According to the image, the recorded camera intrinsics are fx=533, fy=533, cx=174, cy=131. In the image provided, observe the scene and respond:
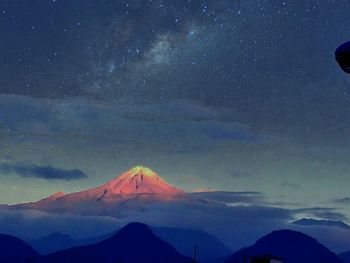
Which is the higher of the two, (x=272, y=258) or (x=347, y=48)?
(x=347, y=48)

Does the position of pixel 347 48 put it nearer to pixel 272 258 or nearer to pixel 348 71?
pixel 348 71

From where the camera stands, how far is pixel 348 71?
75.8ft

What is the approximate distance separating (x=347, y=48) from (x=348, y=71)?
1451 millimetres

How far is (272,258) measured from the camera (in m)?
58.2

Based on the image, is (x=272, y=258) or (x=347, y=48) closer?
(x=347, y=48)

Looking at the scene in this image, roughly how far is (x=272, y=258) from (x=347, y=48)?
40.3 metres

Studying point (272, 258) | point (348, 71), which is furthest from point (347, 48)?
point (272, 258)

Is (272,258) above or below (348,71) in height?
below

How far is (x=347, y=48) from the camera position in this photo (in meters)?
22.0

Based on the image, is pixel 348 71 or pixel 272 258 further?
pixel 272 258
